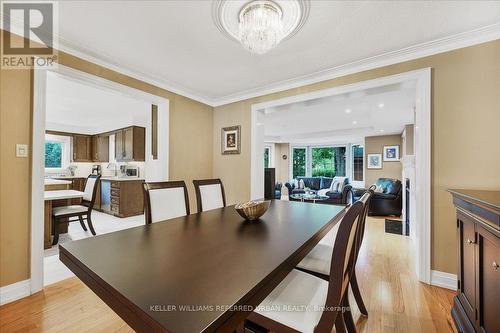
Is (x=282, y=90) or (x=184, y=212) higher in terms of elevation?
(x=282, y=90)

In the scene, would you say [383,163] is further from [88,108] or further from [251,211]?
[88,108]

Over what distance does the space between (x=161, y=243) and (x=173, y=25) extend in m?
1.80

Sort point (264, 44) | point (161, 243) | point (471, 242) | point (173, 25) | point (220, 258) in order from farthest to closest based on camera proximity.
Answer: point (173, 25), point (264, 44), point (471, 242), point (161, 243), point (220, 258)

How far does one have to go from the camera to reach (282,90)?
3.15m

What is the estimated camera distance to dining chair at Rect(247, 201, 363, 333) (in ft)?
2.84

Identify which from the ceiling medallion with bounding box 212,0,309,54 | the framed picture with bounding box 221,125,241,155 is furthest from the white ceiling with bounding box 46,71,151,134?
the ceiling medallion with bounding box 212,0,309,54

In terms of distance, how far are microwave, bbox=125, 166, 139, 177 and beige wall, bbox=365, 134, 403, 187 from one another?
23.5ft

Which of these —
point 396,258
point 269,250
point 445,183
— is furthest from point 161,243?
point 396,258

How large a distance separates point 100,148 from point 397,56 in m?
7.39

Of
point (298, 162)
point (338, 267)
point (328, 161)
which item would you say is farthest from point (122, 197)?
point (328, 161)

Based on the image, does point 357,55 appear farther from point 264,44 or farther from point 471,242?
point 471,242

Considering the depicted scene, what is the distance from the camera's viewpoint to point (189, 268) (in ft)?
2.67

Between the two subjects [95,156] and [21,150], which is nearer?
[21,150]

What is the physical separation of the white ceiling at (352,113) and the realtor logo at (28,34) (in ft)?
8.50
